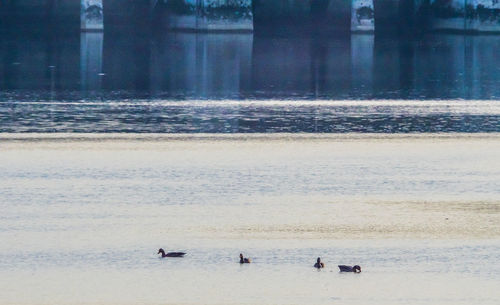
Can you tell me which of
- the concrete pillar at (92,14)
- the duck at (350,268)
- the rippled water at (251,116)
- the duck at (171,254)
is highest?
the concrete pillar at (92,14)

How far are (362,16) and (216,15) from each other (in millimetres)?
6295

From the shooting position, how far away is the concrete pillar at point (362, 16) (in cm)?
5776

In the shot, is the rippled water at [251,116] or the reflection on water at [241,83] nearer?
the rippled water at [251,116]

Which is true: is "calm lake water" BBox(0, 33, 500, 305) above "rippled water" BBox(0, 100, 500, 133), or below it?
below

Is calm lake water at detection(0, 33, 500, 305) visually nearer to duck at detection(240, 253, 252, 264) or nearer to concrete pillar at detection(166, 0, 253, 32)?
duck at detection(240, 253, 252, 264)

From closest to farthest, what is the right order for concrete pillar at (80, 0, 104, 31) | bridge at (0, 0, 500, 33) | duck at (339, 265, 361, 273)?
duck at (339, 265, 361, 273)
concrete pillar at (80, 0, 104, 31)
bridge at (0, 0, 500, 33)

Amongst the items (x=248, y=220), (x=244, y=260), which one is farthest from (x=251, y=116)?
(x=244, y=260)

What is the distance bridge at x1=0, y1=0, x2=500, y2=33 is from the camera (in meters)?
56.7

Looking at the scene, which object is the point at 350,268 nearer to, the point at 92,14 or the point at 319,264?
the point at 319,264

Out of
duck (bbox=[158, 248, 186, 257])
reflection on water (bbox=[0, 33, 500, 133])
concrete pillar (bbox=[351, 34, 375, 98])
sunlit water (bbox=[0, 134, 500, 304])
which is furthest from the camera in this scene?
concrete pillar (bbox=[351, 34, 375, 98])

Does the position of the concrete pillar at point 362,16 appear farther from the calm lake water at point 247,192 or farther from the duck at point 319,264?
the duck at point 319,264

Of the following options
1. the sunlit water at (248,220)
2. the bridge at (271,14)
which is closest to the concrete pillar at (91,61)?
the bridge at (271,14)

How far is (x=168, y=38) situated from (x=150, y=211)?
41.2 metres

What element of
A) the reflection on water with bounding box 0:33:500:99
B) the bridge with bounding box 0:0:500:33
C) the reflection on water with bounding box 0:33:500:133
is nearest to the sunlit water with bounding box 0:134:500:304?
the reflection on water with bounding box 0:33:500:133
